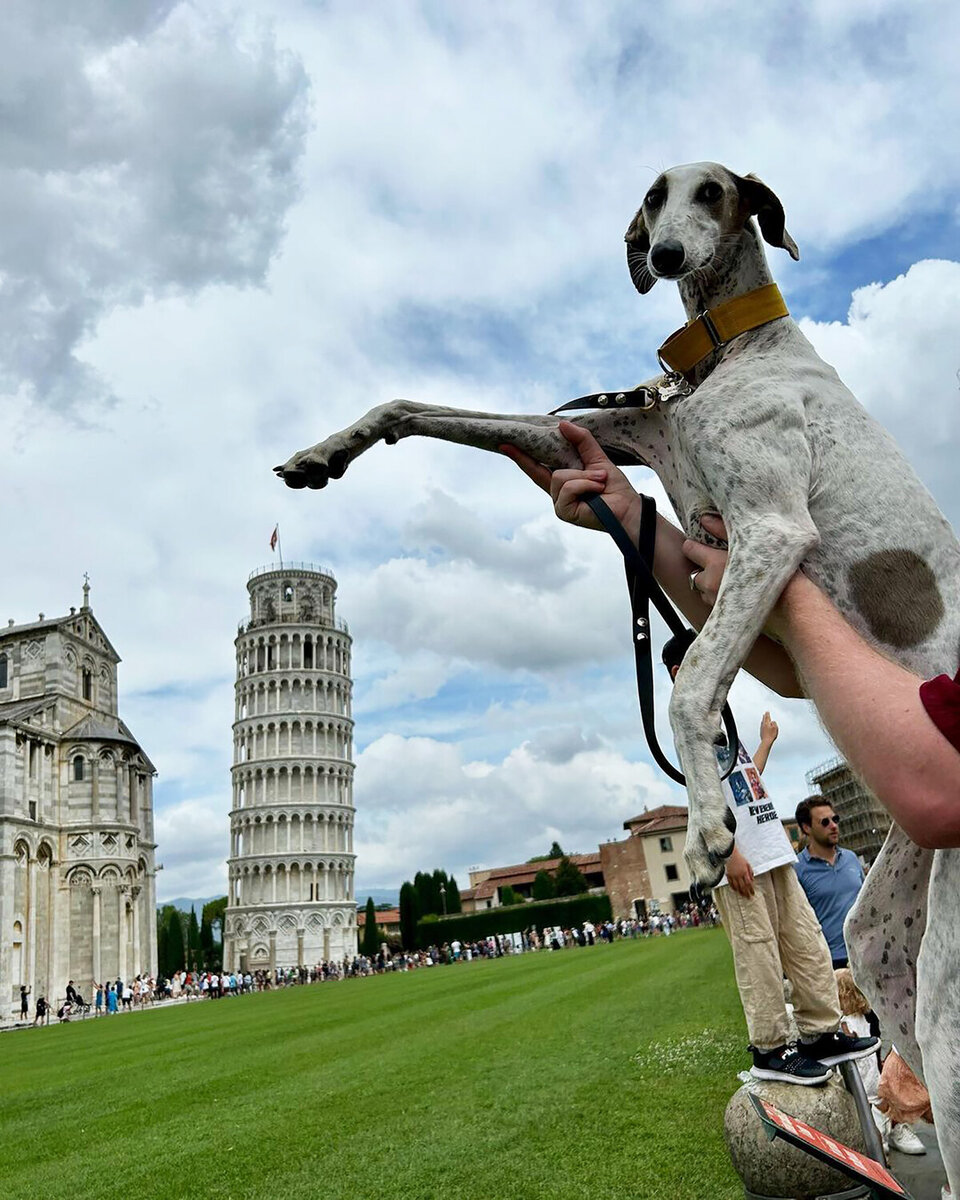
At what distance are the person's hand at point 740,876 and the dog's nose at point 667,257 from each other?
4.38 metres

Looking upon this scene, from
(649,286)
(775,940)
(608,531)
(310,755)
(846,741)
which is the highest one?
(310,755)

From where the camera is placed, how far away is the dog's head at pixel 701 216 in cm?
235

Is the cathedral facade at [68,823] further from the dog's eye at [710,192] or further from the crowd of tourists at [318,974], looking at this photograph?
the dog's eye at [710,192]

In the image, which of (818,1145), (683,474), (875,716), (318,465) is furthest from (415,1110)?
(875,716)

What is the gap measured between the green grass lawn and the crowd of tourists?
31.9 m

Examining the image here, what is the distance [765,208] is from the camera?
261cm

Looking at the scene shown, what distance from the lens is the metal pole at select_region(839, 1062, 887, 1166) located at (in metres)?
4.90

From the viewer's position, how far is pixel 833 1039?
5.71 meters

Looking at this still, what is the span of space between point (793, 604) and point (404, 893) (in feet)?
308

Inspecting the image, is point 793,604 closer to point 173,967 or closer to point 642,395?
point 642,395

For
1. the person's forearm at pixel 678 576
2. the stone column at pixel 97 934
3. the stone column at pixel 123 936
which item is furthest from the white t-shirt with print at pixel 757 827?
the stone column at pixel 123 936

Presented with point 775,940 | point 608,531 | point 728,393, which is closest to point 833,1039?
point 775,940

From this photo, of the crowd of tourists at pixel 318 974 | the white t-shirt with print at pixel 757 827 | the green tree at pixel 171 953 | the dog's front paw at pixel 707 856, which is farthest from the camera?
the green tree at pixel 171 953

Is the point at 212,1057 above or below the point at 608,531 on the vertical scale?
below
